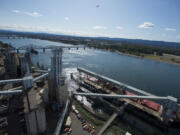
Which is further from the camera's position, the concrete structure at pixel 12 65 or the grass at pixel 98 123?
the concrete structure at pixel 12 65

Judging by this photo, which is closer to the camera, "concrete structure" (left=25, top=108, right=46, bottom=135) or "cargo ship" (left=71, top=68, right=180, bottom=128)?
"concrete structure" (left=25, top=108, right=46, bottom=135)

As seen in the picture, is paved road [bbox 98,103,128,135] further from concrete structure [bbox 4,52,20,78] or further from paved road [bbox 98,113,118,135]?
concrete structure [bbox 4,52,20,78]

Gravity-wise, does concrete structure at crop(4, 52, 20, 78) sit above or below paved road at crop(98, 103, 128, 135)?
above

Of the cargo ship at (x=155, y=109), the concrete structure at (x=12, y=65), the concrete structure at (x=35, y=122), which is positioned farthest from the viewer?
the concrete structure at (x=12, y=65)

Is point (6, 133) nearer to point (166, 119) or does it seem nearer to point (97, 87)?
point (97, 87)

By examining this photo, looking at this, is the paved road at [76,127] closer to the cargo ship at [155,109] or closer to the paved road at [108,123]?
the paved road at [108,123]

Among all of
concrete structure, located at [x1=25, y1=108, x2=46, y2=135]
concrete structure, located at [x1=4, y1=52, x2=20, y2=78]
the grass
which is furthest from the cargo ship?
concrete structure, located at [x1=4, y1=52, x2=20, y2=78]

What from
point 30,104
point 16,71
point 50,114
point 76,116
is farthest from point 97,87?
point 16,71

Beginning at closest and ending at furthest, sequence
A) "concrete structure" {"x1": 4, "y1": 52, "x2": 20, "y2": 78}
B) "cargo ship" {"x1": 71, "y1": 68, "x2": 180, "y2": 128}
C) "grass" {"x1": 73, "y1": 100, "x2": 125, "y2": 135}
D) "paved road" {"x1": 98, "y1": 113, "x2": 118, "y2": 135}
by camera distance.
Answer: "paved road" {"x1": 98, "y1": 113, "x2": 118, "y2": 135}, "grass" {"x1": 73, "y1": 100, "x2": 125, "y2": 135}, "cargo ship" {"x1": 71, "y1": 68, "x2": 180, "y2": 128}, "concrete structure" {"x1": 4, "y1": 52, "x2": 20, "y2": 78}

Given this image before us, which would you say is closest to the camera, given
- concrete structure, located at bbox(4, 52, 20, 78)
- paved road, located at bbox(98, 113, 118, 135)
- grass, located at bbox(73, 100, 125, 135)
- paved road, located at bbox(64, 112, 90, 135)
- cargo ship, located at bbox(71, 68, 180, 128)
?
paved road, located at bbox(64, 112, 90, 135)

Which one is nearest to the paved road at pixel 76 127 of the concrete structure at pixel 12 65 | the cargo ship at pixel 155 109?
the cargo ship at pixel 155 109

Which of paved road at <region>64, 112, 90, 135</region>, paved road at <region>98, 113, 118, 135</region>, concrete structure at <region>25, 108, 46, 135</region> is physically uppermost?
concrete structure at <region>25, 108, 46, 135</region>
